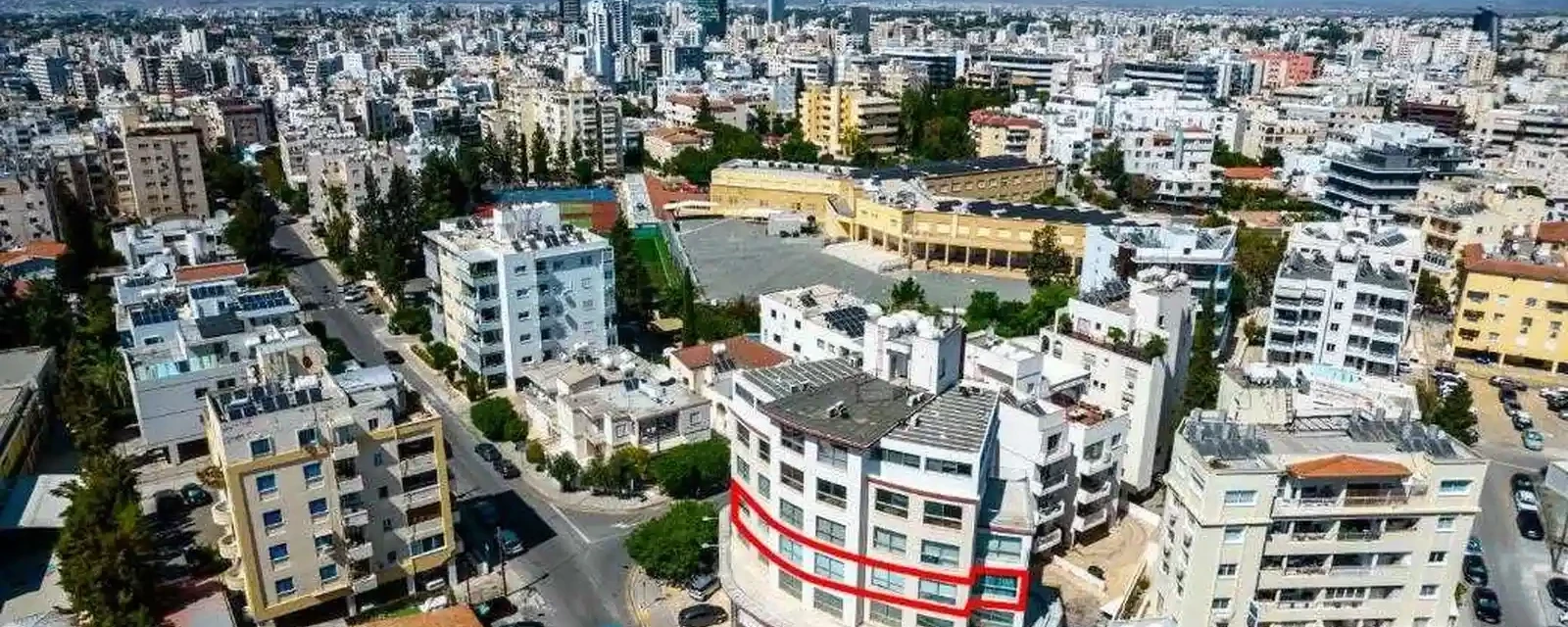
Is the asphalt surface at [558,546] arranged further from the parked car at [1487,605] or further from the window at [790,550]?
the parked car at [1487,605]

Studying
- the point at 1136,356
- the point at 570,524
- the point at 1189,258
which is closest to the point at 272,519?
the point at 570,524

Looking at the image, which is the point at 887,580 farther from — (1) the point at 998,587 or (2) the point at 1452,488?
(2) the point at 1452,488

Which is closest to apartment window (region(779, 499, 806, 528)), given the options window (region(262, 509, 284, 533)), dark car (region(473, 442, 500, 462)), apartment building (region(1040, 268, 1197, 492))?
apartment building (region(1040, 268, 1197, 492))

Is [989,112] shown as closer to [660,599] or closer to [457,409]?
[457,409]

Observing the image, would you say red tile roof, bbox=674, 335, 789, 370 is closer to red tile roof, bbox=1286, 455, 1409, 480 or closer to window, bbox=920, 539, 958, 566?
window, bbox=920, 539, 958, 566

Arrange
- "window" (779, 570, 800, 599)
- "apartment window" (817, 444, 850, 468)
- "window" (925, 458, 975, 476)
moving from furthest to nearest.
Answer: "window" (779, 570, 800, 599), "apartment window" (817, 444, 850, 468), "window" (925, 458, 975, 476)

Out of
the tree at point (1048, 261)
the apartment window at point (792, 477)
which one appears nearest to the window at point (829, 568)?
the apartment window at point (792, 477)
